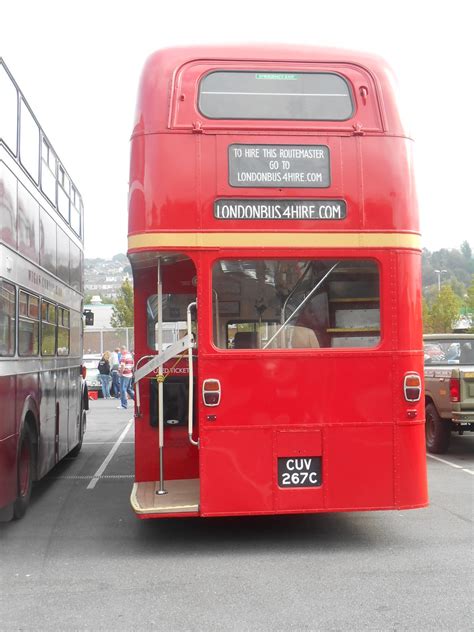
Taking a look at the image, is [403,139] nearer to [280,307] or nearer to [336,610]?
[280,307]

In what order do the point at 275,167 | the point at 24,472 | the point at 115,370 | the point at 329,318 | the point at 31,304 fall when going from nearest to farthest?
the point at 275,167, the point at 329,318, the point at 24,472, the point at 31,304, the point at 115,370

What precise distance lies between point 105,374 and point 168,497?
2057 centimetres

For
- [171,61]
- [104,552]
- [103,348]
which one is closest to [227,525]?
[104,552]

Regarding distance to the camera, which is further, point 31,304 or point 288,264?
point 31,304

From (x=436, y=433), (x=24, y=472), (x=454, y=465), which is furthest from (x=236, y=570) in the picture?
(x=436, y=433)

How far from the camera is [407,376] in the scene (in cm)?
681

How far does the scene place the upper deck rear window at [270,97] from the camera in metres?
6.86

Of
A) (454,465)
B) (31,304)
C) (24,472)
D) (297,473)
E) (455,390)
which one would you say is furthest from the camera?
(455,390)

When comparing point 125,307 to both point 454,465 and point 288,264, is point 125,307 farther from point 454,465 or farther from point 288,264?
point 288,264

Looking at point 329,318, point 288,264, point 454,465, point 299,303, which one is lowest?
point 454,465

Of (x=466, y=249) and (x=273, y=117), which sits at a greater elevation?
(x=466, y=249)

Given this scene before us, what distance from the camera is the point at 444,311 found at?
4919 centimetres

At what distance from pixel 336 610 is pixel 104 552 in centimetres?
245

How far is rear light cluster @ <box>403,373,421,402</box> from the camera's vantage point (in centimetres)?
680
